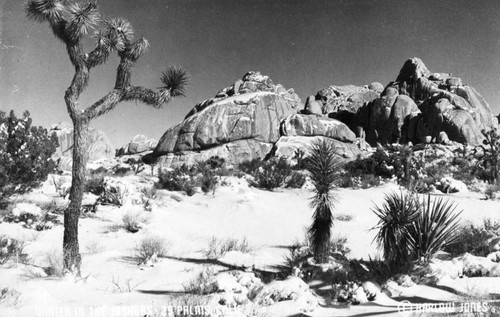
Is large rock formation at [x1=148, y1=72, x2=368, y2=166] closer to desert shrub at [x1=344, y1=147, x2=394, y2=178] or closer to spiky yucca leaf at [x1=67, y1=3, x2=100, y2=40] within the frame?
desert shrub at [x1=344, y1=147, x2=394, y2=178]

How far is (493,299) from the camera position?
3195 millimetres

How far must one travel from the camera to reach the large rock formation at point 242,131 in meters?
32.6

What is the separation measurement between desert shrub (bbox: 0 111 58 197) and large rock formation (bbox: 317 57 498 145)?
42.3 metres

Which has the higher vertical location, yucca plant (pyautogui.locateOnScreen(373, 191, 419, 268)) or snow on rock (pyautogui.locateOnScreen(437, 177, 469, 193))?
snow on rock (pyautogui.locateOnScreen(437, 177, 469, 193))

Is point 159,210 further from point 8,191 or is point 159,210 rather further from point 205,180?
point 8,191

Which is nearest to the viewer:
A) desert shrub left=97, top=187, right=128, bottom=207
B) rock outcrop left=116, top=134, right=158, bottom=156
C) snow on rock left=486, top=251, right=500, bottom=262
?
snow on rock left=486, top=251, right=500, bottom=262

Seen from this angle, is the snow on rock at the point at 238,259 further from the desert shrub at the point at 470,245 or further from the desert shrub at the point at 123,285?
the desert shrub at the point at 470,245

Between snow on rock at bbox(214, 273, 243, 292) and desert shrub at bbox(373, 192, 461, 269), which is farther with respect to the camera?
desert shrub at bbox(373, 192, 461, 269)

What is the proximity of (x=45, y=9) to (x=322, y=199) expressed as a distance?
6.02 metres

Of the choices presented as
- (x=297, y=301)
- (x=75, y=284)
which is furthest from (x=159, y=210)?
(x=297, y=301)

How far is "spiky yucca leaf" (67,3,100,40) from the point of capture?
5445 millimetres

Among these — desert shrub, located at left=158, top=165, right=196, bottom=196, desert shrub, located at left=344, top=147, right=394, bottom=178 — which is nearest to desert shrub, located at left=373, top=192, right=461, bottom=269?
desert shrub, located at left=158, top=165, right=196, bottom=196

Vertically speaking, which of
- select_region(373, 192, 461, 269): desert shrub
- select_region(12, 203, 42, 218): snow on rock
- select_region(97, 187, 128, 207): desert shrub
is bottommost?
select_region(373, 192, 461, 269): desert shrub

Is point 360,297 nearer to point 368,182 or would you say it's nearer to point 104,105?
point 104,105
